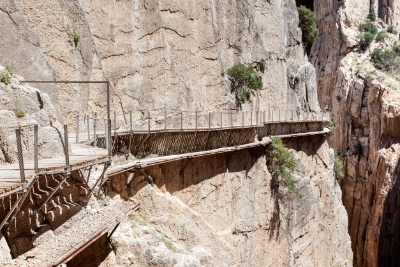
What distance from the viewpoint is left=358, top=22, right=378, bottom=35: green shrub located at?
45562 millimetres

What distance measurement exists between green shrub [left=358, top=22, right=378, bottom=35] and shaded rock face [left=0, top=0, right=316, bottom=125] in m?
23.6

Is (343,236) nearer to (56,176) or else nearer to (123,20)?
(123,20)

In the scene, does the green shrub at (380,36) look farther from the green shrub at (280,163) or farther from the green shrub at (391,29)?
the green shrub at (280,163)

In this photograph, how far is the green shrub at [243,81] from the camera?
21547 mm

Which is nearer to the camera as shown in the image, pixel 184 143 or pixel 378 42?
pixel 184 143

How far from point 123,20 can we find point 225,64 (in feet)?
23.0

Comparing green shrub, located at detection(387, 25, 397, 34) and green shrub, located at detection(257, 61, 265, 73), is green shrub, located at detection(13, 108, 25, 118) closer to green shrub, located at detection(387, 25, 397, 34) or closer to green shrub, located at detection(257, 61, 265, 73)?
green shrub, located at detection(257, 61, 265, 73)

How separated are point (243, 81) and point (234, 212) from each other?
26.0ft

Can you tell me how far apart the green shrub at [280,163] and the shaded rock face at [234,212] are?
0.56m

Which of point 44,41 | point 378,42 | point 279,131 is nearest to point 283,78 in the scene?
point 279,131

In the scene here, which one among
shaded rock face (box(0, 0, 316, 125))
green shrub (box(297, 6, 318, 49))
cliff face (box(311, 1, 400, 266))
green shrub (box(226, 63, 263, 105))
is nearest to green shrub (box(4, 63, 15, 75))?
shaded rock face (box(0, 0, 316, 125))

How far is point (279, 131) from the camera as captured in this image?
74.0 feet

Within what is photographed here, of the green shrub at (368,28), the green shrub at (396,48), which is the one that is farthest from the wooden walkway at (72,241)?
the green shrub at (396,48)

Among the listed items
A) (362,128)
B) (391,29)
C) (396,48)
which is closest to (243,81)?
(362,128)
